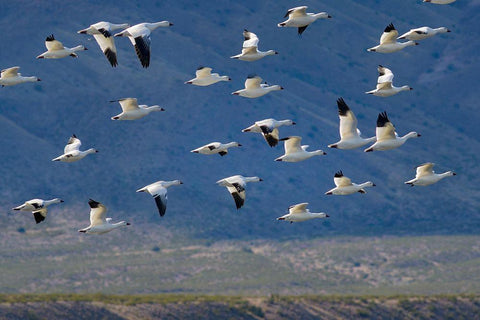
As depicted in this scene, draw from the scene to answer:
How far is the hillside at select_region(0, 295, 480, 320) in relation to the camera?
6512 centimetres

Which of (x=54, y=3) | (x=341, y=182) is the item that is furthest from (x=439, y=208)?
(x=341, y=182)

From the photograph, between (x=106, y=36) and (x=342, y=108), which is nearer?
(x=106, y=36)

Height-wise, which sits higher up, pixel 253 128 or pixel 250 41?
pixel 250 41

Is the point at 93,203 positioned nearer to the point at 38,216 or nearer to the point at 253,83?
the point at 38,216

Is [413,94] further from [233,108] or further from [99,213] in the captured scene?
[99,213]

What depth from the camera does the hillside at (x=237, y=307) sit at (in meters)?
65.1

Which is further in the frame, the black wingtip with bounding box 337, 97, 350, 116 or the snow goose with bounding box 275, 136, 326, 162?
the snow goose with bounding box 275, 136, 326, 162

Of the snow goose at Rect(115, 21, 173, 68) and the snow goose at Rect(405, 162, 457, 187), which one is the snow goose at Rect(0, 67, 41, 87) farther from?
the snow goose at Rect(405, 162, 457, 187)

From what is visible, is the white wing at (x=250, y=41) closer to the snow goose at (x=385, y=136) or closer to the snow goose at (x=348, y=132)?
the snow goose at (x=348, y=132)

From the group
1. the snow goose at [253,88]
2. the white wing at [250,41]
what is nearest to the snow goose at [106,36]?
the white wing at [250,41]

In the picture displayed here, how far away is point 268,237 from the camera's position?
10231cm

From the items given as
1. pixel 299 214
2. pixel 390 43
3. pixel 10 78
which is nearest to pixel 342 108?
pixel 390 43

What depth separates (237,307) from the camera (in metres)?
69.1

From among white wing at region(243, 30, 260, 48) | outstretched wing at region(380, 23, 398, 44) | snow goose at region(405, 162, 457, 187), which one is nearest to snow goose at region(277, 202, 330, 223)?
snow goose at region(405, 162, 457, 187)
